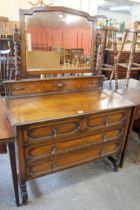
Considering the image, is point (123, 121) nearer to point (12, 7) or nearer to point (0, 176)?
point (0, 176)

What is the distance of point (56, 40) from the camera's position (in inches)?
62.6

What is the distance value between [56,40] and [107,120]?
2.75 ft

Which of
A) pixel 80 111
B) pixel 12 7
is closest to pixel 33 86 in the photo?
pixel 80 111

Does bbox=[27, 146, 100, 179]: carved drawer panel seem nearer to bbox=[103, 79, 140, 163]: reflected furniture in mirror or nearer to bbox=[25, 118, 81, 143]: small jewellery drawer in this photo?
bbox=[25, 118, 81, 143]: small jewellery drawer

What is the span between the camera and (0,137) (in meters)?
1.15

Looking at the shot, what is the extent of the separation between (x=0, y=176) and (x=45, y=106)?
2.93ft

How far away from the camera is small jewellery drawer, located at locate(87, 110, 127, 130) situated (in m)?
1.43

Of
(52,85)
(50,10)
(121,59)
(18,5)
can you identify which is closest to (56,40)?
(50,10)

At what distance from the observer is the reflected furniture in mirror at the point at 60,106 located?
128cm

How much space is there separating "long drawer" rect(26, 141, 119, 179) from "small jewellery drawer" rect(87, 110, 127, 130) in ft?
0.71

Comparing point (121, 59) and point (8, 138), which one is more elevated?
point (121, 59)

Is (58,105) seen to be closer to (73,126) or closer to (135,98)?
(73,126)

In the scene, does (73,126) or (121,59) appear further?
(121,59)

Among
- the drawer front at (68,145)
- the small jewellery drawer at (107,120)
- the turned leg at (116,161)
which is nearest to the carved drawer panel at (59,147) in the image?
the drawer front at (68,145)
